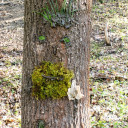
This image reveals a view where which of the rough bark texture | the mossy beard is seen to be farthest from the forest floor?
the mossy beard

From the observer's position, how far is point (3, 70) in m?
5.51

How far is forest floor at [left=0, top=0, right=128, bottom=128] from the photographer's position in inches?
154

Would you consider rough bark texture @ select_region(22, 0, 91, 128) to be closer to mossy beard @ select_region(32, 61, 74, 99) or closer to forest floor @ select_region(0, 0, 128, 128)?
mossy beard @ select_region(32, 61, 74, 99)

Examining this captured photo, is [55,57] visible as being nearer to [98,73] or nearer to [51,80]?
[51,80]

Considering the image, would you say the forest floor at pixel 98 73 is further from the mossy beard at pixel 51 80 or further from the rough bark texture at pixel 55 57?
the mossy beard at pixel 51 80

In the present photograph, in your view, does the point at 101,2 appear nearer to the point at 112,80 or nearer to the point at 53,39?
→ the point at 112,80

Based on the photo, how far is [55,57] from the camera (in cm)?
186

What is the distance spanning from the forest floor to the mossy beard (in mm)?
2071

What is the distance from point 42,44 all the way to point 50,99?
551mm

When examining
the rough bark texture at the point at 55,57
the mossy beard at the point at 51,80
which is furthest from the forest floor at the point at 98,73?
the mossy beard at the point at 51,80

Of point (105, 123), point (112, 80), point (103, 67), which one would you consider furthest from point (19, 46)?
point (105, 123)

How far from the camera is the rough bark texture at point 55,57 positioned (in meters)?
1.84

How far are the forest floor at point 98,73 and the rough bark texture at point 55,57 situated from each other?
1891 mm

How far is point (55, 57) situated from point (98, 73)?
4.04 m
